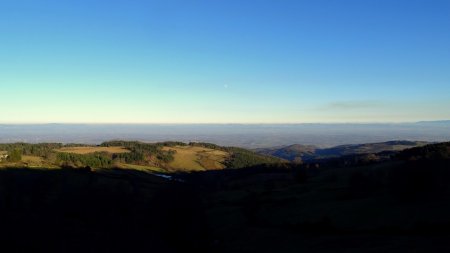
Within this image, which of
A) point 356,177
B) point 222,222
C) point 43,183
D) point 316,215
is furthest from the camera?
point 43,183

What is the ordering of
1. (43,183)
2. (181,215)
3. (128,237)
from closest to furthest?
(128,237) < (181,215) < (43,183)

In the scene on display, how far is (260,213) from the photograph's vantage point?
289ft

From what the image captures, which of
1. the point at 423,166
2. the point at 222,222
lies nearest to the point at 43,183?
the point at 222,222

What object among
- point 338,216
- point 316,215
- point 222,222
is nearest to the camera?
point 338,216

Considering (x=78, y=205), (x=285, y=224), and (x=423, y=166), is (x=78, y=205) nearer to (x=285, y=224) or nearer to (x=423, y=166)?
(x=285, y=224)

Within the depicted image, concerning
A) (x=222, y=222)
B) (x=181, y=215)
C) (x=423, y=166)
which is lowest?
(x=222, y=222)

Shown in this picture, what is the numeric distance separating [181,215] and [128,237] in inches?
317

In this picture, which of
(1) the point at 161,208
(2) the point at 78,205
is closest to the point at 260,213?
(1) the point at 161,208

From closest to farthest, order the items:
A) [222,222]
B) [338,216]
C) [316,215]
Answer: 1. [338,216]
2. [316,215]
3. [222,222]

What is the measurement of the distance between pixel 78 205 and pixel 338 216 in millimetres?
50474

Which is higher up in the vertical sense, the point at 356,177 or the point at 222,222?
the point at 356,177

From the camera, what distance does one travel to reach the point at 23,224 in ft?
189

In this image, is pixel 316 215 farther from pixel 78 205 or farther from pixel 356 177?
pixel 78 205

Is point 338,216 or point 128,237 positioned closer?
point 128,237
